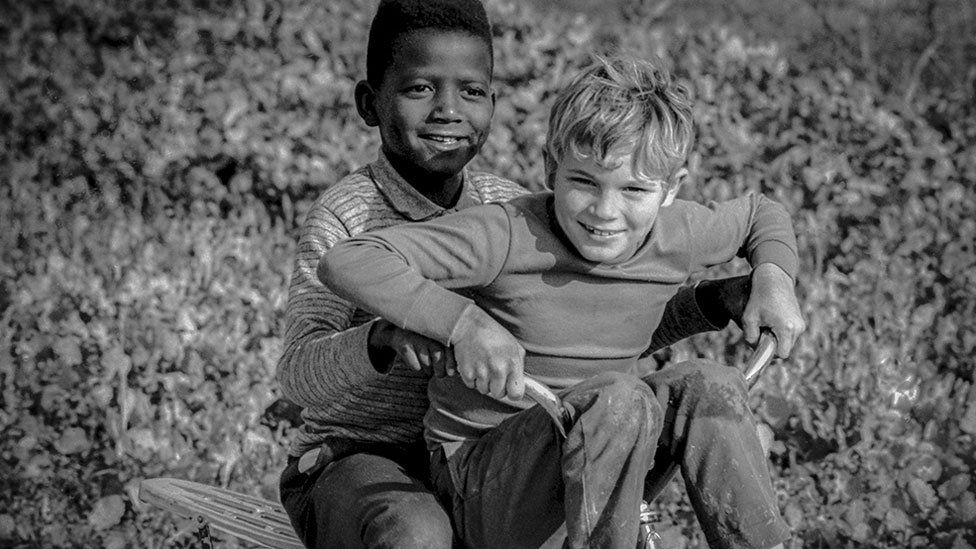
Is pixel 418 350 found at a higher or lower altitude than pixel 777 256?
lower

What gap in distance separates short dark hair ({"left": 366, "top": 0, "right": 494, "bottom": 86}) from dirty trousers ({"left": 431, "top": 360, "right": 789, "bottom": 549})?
3.13ft

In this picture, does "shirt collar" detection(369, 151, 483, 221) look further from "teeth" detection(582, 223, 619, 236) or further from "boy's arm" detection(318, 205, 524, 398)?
"teeth" detection(582, 223, 619, 236)

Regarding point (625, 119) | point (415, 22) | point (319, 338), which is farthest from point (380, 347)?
point (415, 22)

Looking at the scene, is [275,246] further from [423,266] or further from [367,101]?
[423,266]

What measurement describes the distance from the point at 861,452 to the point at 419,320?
205cm

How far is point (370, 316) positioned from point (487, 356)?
791 mm

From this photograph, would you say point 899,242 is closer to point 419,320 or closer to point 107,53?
point 419,320

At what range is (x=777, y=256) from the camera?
8.21ft

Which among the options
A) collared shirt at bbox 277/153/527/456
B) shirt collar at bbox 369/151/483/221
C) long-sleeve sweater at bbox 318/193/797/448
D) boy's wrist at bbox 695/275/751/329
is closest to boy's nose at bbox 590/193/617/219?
long-sleeve sweater at bbox 318/193/797/448

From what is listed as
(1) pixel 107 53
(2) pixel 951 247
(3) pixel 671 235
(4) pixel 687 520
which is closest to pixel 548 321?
(3) pixel 671 235

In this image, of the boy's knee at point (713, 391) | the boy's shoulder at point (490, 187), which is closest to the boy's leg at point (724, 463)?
the boy's knee at point (713, 391)

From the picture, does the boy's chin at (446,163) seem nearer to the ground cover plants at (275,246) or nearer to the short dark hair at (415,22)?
the short dark hair at (415,22)

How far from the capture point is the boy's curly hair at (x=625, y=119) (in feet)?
7.43

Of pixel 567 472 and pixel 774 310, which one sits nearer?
pixel 567 472
